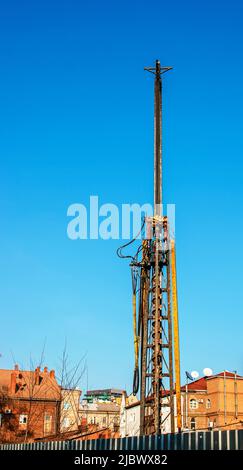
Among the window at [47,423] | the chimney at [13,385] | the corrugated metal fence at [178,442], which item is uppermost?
the chimney at [13,385]

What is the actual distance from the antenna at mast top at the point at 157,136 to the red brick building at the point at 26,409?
3116 cm

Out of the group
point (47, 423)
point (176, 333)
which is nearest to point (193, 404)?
point (47, 423)

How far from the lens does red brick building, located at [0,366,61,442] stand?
53156 millimetres

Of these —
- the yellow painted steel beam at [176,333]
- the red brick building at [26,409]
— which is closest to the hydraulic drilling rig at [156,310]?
the yellow painted steel beam at [176,333]

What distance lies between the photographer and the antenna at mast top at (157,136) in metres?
26.7

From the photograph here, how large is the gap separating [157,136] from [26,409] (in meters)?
36.5

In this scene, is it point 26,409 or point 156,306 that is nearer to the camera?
point 156,306

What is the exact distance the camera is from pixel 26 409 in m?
55.1

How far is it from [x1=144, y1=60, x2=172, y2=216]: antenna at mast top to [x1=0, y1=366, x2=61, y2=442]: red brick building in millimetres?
31164

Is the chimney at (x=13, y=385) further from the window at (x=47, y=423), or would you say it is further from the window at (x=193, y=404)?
the window at (x=193, y=404)

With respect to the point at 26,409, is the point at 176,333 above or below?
above

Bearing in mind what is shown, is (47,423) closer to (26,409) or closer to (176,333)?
(26,409)

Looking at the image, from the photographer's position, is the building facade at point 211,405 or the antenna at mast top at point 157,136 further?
the building facade at point 211,405

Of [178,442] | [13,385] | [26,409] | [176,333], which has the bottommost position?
[26,409]
